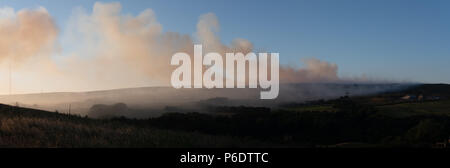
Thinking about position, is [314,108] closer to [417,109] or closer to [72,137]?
[417,109]

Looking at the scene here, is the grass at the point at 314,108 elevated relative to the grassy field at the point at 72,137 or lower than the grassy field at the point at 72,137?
lower

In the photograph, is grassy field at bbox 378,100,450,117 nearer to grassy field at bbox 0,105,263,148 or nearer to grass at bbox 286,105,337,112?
grass at bbox 286,105,337,112

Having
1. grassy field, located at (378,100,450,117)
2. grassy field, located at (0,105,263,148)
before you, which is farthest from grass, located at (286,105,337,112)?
grassy field, located at (0,105,263,148)

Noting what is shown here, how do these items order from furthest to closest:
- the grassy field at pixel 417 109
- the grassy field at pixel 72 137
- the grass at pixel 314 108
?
the grass at pixel 314 108, the grassy field at pixel 417 109, the grassy field at pixel 72 137

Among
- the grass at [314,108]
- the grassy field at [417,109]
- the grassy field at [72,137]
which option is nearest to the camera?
the grassy field at [72,137]

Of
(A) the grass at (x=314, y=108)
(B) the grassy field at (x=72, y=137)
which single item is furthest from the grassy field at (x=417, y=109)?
(B) the grassy field at (x=72, y=137)

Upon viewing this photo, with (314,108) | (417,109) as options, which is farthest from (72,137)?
(314,108)

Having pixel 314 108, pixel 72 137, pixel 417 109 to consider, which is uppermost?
pixel 72 137

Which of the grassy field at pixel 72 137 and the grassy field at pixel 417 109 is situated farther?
the grassy field at pixel 417 109

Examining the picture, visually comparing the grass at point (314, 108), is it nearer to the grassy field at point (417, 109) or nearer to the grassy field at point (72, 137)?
the grassy field at point (417, 109)

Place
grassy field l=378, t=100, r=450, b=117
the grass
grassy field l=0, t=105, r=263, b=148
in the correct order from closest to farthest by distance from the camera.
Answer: grassy field l=0, t=105, r=263, b=148 < grassy field l=378, t=100, r=450, b=117 < the grass

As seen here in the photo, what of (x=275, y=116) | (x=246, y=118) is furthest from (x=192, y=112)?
(x=275, y=116)
